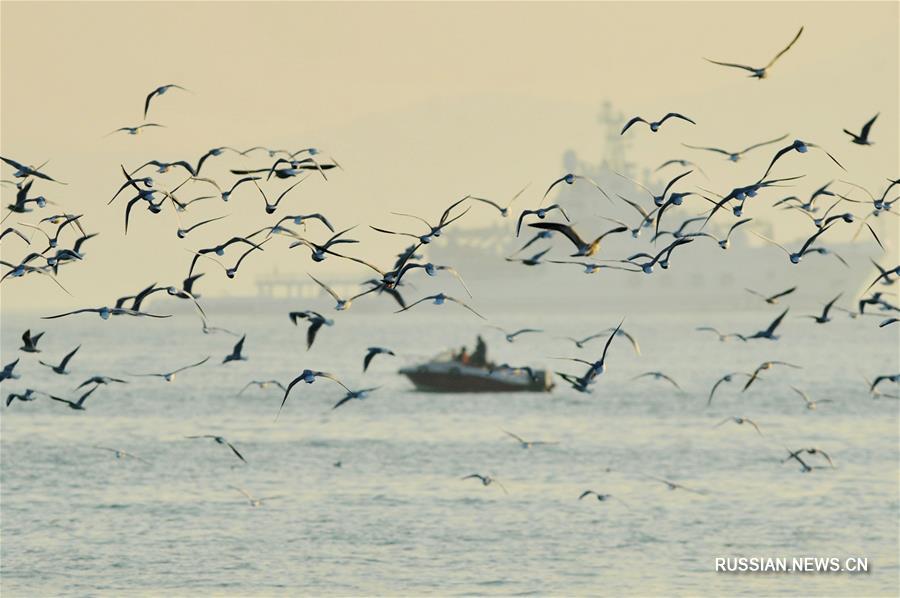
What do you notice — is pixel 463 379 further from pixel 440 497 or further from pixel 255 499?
pixel 255 499

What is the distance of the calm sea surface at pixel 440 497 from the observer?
31984 mm

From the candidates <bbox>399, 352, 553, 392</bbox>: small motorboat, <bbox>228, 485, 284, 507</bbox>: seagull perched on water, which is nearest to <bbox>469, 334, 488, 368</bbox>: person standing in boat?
<bbox>399, 352, 553, 392</bbox>: small motorboat

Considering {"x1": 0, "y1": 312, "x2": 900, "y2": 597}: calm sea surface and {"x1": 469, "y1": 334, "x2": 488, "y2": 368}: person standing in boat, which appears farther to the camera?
{"x1": 469, "y1": 334, "x2": 488, "y2": 368}: person standing in boat

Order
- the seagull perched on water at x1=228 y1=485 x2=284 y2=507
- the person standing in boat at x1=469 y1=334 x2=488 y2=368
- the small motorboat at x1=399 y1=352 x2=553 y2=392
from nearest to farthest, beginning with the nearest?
the seagull perched on water at x1=228 y1=485 x2=284 y2=507 < the person standing in boat at x1=469 y1=334 x2=488 y2=368 < the small motorboat at x1=399 y1=352 x2=553 y2=392

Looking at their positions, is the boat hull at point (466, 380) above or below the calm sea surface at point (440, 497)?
above

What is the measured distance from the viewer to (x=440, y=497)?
42.1 metres

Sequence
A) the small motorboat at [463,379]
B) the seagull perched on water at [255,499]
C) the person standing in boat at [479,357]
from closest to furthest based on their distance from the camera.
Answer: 1. the seagull perched on water at [255,499]
2. the person standing in boat at [479,357]
3. the small motorboat at [463,379]

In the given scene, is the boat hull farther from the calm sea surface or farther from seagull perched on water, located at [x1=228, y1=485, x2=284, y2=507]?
seagull perched on water, located at [x1=228, y1=485, x2=284, y2=507]

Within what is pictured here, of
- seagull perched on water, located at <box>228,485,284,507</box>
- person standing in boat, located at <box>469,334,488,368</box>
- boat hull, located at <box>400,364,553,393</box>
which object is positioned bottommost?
seagull perched on water, located at <box>228,485,284,507</box>

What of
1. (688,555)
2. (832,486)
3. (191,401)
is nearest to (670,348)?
(191,401)

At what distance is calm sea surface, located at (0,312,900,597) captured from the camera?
105 ft

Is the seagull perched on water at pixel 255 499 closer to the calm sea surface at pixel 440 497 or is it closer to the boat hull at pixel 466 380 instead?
the calm sea surface at pixel 440 497

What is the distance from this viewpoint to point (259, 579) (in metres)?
31.7

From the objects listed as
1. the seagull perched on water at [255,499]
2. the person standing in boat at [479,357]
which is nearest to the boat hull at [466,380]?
the person standing in boat at [479,357]
